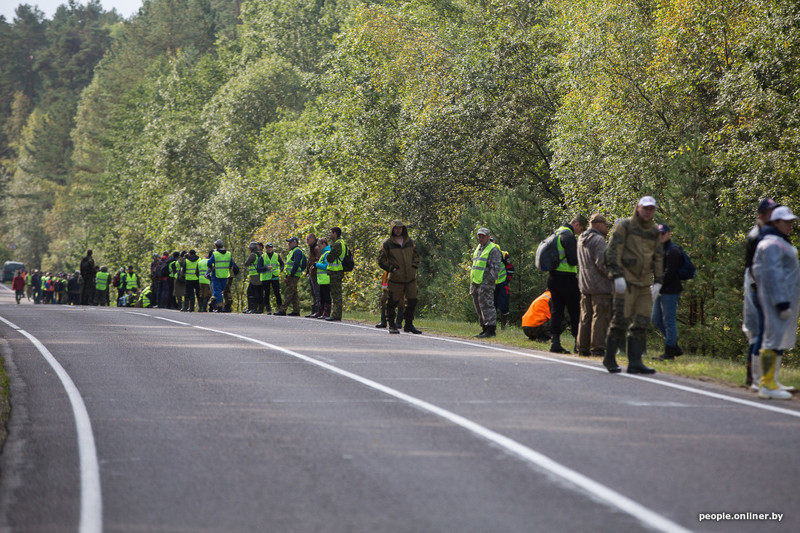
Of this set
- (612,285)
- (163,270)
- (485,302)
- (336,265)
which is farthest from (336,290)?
(163,270)

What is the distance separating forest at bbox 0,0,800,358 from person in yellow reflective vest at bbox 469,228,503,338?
5680mm

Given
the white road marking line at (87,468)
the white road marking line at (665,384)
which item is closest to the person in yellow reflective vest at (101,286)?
the white road marking line at (665,384)

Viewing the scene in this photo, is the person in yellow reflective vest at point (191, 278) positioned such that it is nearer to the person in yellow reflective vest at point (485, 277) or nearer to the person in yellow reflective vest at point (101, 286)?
the person in yellow reflective vest at point (101, 286)

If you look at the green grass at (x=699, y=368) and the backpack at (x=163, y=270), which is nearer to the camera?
the green grass at (x=699, y=368)

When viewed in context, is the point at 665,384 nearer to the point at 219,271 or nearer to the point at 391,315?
the point at 391,315

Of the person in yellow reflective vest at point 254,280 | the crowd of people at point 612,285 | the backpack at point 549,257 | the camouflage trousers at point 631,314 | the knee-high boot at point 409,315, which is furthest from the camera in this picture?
the person in yellow reflective vest at point 254,280

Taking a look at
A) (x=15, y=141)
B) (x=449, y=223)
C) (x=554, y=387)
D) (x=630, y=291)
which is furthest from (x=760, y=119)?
(x=15, y=141)

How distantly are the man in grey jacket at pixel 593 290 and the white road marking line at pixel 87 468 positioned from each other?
683 cm

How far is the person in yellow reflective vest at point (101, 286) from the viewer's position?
43844 mm

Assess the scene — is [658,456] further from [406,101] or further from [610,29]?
[406,101]

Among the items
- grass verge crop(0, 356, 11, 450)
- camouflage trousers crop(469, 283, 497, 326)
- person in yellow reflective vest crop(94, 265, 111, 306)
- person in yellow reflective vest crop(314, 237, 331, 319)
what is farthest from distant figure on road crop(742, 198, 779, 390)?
person in yellow reflective vest crop(94, 265, 111, 306)

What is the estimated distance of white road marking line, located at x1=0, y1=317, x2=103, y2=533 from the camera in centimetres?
609

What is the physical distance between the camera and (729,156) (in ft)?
74.7

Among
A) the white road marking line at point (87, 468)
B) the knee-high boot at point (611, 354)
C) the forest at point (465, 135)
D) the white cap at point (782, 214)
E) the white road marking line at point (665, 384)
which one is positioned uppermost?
the forest at point (465, 135)
